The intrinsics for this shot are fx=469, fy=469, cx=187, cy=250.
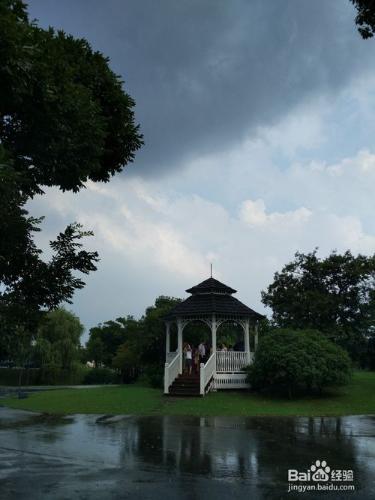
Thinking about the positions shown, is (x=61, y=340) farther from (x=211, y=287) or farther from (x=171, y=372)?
(x=171, y=372)

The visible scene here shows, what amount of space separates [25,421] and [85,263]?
38.6 ft

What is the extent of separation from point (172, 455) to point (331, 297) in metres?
22.6

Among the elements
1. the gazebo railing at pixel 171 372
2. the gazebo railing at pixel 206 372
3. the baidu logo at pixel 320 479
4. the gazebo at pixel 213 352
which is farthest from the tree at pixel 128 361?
the baidu logo at pixel 320 479

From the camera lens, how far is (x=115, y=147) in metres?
7.78

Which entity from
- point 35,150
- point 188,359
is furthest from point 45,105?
point 188,359

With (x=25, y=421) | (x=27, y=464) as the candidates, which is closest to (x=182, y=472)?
(x=27, y=464)

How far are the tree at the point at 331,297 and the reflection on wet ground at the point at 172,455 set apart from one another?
49.4 ft

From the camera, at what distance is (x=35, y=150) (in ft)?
19.9

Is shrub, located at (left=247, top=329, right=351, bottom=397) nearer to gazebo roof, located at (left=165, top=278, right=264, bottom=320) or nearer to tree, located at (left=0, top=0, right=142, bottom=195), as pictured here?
gazebo roof, located at (left=165, top=278, right=264, bottom=320)

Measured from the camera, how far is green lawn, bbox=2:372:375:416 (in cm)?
1805

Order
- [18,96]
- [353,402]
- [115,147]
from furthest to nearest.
Answer: [353,402] < [115,147] < [18,96]

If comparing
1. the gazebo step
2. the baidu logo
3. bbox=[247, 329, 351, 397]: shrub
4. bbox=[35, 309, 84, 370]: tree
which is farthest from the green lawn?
bbox=[35, 309, 84, 370]: tree

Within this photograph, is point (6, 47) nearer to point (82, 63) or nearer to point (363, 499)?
point (82, 63)

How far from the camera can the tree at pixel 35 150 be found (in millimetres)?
5031
